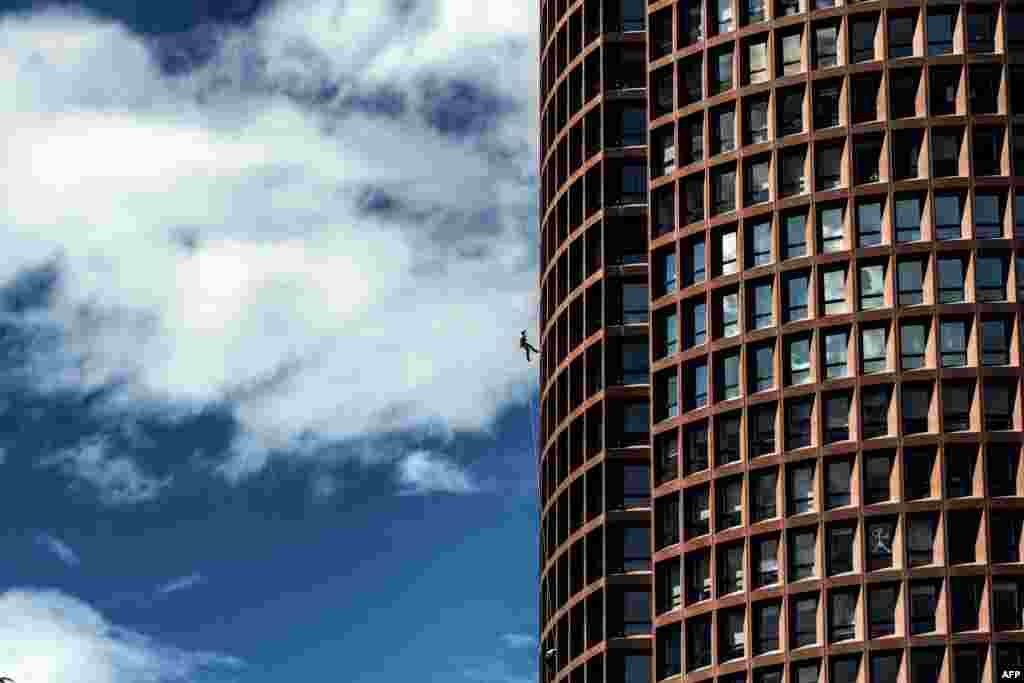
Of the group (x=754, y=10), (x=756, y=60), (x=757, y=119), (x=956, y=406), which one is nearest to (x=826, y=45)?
(x=756, y=60)

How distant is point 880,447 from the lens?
15988cm

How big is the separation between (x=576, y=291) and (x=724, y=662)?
98.8 ft

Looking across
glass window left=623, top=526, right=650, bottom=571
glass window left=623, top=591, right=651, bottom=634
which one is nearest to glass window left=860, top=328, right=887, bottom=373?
glass window left=623, top=526, right=650, bottom=571

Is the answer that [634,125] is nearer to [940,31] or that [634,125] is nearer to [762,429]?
[940,31]

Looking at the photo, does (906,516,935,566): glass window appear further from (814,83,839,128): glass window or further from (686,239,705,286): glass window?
(814,83,839,128): glass window

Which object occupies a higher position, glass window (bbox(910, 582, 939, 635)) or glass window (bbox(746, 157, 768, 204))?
glass window (bbox(746, 157, 768, 204))

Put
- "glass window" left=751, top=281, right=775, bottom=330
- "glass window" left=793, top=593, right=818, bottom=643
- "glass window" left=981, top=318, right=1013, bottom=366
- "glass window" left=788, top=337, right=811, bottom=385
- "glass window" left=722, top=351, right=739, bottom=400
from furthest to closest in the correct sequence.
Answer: "glass window" left=722, top=351, right=739, bottom=400 → "glass window" left=751, top=281, right=775, bottom=330 → "glass window" left=788, top=337, right=811, bottom=385 → "glass window" left=981, top=318, right=1013, bottom=366 → "glass window" left=793, top=593, right=818, bottom=643

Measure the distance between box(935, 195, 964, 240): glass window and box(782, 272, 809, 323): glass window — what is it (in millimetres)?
7915

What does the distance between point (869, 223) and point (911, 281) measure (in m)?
4.30

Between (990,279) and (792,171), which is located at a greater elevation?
(792,171)

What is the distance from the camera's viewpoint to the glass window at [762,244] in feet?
552

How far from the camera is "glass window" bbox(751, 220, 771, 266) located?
16825cm

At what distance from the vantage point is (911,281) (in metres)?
164

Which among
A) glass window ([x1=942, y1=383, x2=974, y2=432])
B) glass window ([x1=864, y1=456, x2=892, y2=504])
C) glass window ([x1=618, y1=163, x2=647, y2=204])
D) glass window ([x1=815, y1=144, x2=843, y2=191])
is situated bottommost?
glass window ([x1=864, y1=456, x2=892, y2=504])
